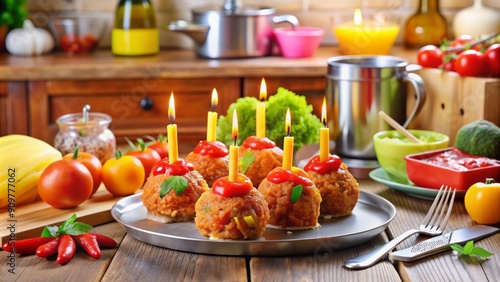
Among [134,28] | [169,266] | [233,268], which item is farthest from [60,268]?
[134,28]

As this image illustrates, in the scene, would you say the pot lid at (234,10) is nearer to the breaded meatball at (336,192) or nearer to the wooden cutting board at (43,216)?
the wooden cutting board at (43,216)

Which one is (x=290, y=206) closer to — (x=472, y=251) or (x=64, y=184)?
(x=472, y=251)

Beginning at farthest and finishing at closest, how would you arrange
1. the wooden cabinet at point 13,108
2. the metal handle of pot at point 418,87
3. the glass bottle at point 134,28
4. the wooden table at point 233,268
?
1. the glass bottle at point 134,28
2. the wooden cabinet at point 13,108
3. the metal handle of pot at point 418,87
4. the wooden table at point 233,268

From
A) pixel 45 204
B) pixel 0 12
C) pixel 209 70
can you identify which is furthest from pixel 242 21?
pixel 45 204

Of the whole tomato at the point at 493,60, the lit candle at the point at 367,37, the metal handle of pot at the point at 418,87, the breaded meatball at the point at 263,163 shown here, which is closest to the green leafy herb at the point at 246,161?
the breaded meatball at the point at 263,163

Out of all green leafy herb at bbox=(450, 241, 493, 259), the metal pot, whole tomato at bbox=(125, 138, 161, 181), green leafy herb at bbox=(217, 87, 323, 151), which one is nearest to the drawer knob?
the metal pot

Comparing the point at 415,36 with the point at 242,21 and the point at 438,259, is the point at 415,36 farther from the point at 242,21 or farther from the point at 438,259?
the point at 438,259
